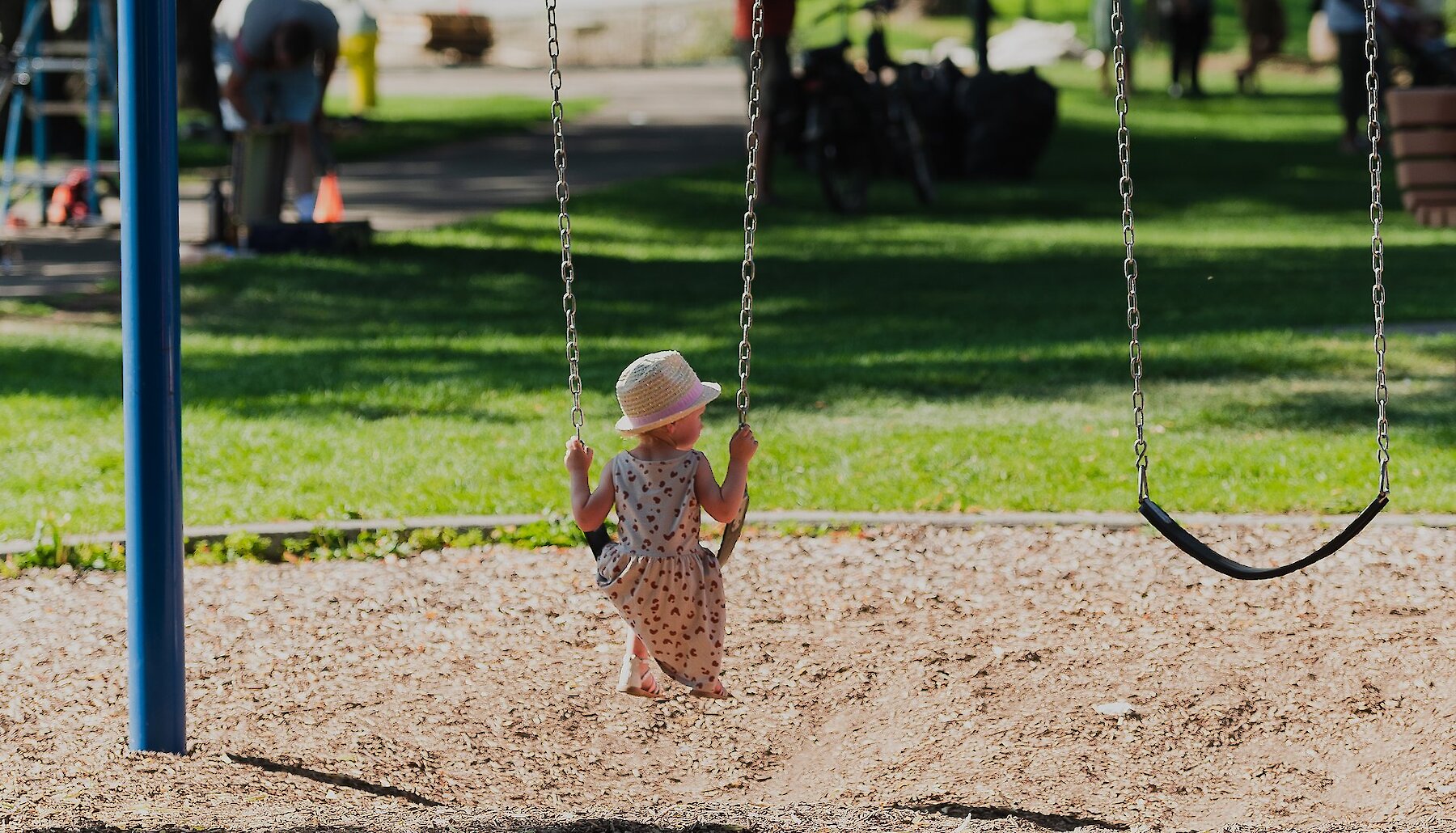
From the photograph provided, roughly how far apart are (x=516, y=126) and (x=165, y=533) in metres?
20.1

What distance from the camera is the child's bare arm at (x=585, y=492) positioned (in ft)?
14.6

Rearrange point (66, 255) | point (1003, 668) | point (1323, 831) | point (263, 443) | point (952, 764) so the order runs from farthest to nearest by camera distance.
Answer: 1. point (66, 255)
2. point (263, 443)
3. point (1003, 668)
4. point (952, 764)
5. point (1323, 831)

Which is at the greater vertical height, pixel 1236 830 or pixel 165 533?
pixel 165 533

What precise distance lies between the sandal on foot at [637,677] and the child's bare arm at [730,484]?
1.47 ft

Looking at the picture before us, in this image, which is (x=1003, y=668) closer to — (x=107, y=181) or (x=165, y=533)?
(x=165, y=533)

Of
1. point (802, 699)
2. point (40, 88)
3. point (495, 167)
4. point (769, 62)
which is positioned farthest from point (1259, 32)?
point (802, 699)

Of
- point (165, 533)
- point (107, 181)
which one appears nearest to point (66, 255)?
point (107, 181)

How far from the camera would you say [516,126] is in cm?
2428

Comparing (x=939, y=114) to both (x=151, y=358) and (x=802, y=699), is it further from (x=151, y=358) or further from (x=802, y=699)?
(x=151, y=358)

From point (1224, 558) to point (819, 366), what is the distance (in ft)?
17.2

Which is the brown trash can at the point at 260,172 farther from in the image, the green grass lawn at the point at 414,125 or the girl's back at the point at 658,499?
the girl's back at the point at 658,499

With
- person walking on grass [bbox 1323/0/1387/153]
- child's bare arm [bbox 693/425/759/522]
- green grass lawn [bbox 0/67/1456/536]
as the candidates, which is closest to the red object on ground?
green grass lawn [bbox 0/67/1456/536]

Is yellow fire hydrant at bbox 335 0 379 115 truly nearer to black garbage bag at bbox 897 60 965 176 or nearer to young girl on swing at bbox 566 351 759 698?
black garbage bag at bbox 897 60 965 176

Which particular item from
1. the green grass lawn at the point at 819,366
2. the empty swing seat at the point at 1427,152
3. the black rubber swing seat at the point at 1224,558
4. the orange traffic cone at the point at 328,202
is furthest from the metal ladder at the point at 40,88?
the black rubber swing seat at the point at 1224,558
